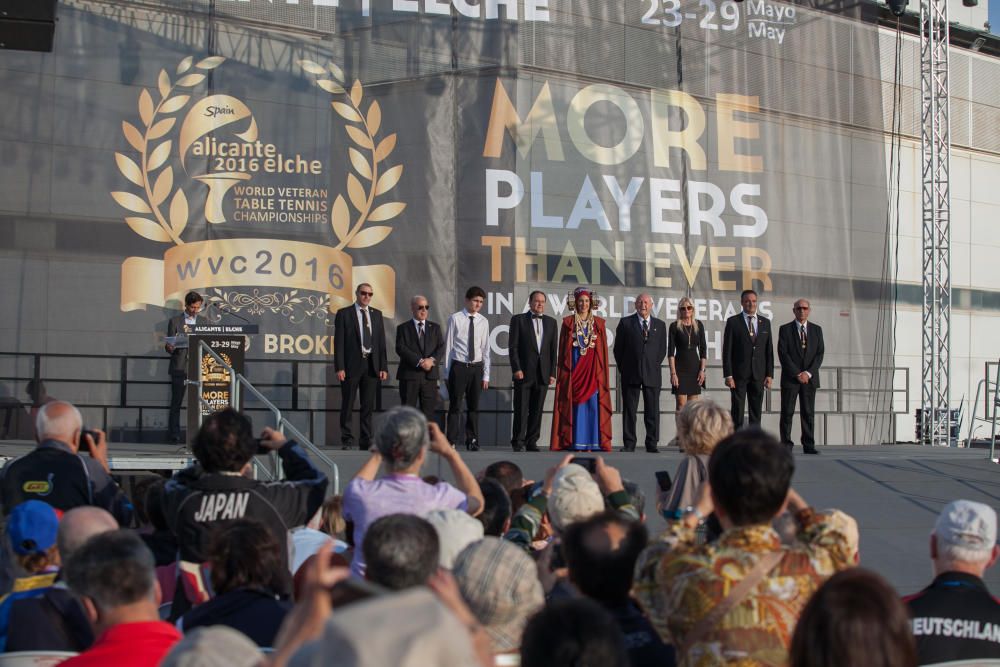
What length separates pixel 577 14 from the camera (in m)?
10.9

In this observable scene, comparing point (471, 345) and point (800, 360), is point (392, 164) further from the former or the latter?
point (800, 360)

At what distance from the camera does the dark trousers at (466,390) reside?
28.9 feet

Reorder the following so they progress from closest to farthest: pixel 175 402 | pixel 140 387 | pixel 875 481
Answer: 1. pixel 875 481
2. pixel 175 402
3. pixel 140 387

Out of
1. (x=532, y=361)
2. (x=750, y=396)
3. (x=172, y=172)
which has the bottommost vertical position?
(x=750, y=396)

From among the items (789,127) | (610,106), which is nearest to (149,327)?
(610,106)

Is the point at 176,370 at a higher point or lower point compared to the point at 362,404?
higher

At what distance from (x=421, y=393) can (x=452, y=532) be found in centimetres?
644

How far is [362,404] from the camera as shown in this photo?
8.80 metres

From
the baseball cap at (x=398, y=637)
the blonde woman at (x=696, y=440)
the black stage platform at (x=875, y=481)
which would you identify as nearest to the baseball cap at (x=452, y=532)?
the blonde woman at (x=696, y=440)

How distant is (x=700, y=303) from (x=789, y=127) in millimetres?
2308

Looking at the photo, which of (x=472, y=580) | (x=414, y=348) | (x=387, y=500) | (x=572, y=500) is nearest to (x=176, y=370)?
(x=414, y=348)

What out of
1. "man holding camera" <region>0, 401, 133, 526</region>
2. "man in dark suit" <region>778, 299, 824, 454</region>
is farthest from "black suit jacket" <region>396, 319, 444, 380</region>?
"man holding camera" <region>0, 401, 133, 526</region>

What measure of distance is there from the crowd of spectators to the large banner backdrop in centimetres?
705

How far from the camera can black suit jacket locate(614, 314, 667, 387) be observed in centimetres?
899
